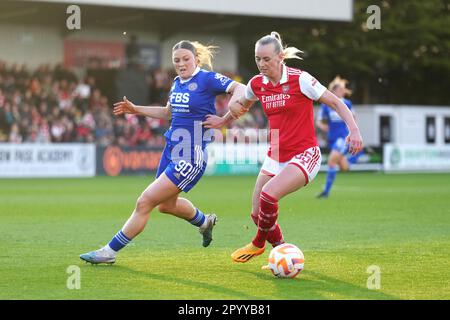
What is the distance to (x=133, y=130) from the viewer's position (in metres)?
33.5

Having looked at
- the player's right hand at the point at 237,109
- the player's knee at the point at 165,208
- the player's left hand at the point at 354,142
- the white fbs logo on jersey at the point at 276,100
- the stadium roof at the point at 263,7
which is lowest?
the player's knee at the point at 165,208

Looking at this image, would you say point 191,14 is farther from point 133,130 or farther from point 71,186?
point 71,186

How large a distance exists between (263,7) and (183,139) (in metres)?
28.2

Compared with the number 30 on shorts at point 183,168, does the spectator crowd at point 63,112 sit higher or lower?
higher

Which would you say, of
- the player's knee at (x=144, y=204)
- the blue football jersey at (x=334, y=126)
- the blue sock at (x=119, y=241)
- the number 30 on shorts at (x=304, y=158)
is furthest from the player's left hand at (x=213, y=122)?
the blue football jersey at (x=334, y=126)

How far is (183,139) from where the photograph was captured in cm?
946

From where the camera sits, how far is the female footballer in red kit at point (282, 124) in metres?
8.84

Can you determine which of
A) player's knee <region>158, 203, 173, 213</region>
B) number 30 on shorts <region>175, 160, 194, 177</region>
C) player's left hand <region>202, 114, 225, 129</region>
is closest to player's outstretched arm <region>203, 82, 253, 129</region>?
player's left hand <region>202, 114, 225, 129</region>

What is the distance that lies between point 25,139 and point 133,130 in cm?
439

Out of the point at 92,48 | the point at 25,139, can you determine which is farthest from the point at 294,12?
the point at 25,139

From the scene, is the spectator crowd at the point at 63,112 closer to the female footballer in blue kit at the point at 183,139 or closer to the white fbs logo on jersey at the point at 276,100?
the female footballer in blue kit at the point at 183,139

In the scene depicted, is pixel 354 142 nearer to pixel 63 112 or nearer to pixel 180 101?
pixel 180 101

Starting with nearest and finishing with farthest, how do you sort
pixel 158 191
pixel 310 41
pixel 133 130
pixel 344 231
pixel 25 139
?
pixel 158 191
pixel 344 231
pixel 25 139
pixel 133 130
pixel 310 41
